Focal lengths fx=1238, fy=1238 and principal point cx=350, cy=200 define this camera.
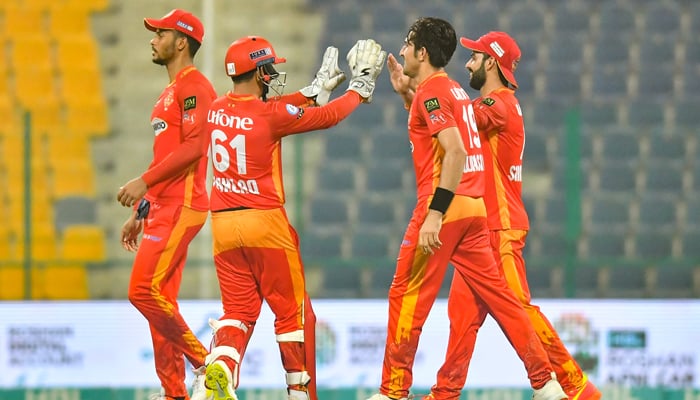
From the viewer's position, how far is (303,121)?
620 centimetres

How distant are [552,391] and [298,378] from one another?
129 centimetres

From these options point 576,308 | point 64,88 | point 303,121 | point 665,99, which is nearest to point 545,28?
point 665,99

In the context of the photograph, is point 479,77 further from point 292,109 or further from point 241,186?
point 241,186

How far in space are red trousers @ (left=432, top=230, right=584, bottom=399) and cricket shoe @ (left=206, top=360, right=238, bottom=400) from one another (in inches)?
44.9

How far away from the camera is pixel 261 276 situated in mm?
6297

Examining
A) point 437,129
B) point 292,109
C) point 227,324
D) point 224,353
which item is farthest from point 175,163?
point 437,129

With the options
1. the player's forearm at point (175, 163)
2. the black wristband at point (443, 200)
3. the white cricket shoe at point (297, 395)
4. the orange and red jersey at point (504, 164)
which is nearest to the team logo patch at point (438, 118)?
the black wristband at point (443, 200)

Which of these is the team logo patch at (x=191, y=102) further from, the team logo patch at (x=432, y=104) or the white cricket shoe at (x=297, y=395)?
the white cricket shoe at (x=297, y=395)

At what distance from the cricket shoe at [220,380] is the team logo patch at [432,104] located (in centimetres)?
159

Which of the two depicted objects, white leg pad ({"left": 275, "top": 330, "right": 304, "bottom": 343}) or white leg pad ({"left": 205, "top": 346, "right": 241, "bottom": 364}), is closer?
white leg pad ({"left": 205, "top": 346, "right": 241, "bottom": 364})

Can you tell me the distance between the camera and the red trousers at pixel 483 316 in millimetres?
6488

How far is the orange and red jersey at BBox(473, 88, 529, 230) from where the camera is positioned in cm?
662

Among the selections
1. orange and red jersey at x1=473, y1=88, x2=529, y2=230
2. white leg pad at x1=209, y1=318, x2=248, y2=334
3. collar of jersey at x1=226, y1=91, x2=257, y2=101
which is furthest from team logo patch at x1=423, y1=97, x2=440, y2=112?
white leg pad at x1=209, y1=318, x2=248, y2=334

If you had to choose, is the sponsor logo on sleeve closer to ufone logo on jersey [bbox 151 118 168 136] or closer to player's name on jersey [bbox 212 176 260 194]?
player's name on jersey [bbox 212 176 260 194]
